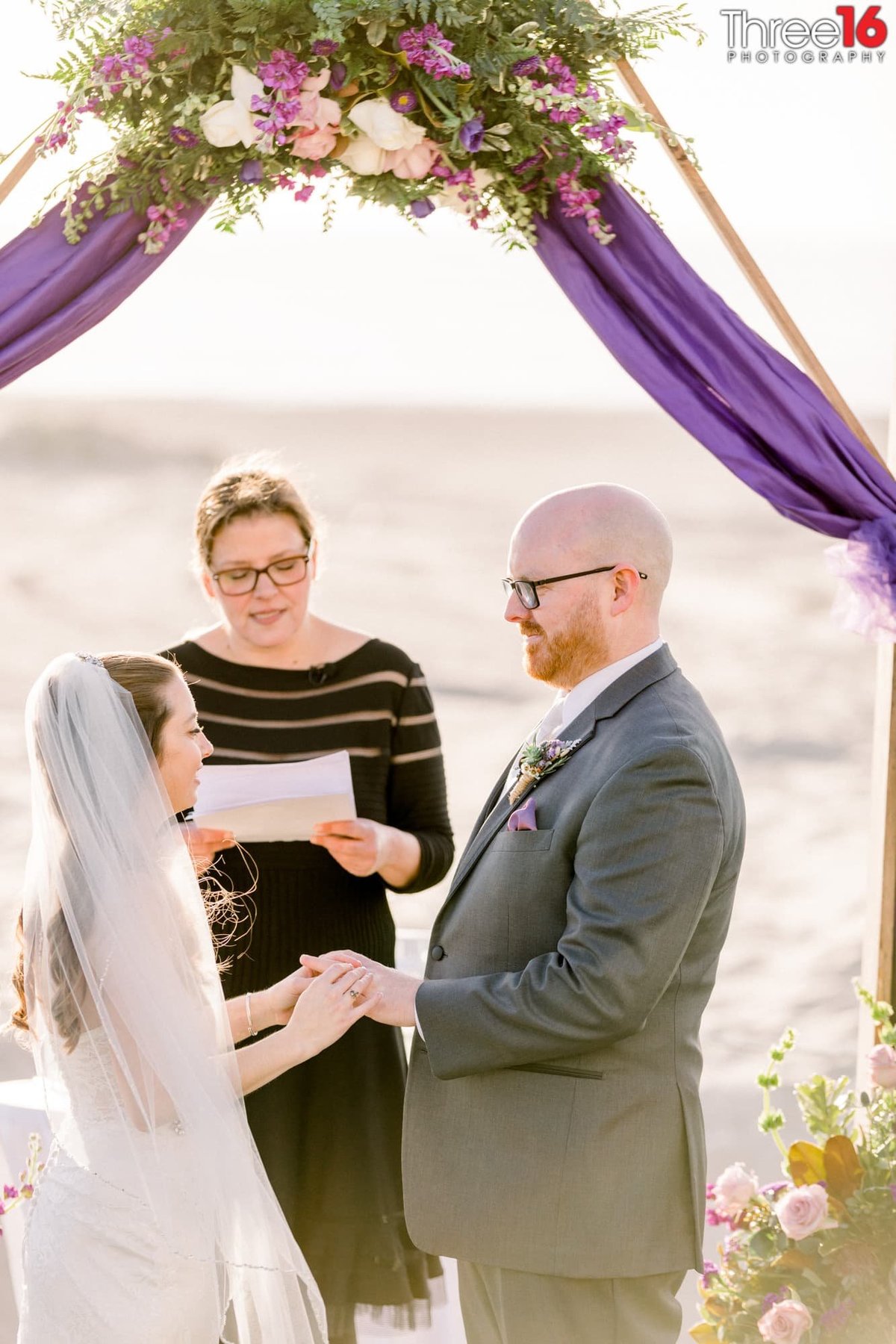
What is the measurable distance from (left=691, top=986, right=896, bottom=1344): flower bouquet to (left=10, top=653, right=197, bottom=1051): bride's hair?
1.57 m

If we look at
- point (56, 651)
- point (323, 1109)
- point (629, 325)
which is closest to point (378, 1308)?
point (323, 1109)

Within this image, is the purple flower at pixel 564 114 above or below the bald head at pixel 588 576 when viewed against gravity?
above

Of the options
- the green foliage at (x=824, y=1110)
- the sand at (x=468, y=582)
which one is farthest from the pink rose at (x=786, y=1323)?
the sand at (x=468, y=582)

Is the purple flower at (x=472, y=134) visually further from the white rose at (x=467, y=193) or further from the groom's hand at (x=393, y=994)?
the groom's hand at (x=393, y=994)

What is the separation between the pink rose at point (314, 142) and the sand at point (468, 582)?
3.92 m

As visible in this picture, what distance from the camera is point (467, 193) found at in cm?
298

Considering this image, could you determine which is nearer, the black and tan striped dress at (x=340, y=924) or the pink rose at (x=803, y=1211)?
the pink rose at (x=803, y=1211)

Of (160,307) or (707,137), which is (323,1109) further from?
(160,307)

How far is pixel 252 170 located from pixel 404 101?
1.13 feet

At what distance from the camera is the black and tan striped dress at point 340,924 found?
3221mm

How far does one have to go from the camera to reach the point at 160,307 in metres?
7.25

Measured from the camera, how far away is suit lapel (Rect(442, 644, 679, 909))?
8.36 feet

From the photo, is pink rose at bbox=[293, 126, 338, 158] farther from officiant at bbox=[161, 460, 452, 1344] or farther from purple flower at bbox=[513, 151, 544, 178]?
officiant at bbox=[161, 460, 452, 1344]

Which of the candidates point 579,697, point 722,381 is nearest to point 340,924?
point 579,697
